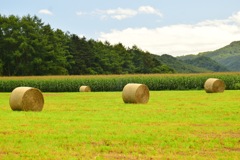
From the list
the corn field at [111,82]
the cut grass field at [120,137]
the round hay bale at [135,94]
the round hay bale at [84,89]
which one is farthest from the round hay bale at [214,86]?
the cut grass field at [120,137]

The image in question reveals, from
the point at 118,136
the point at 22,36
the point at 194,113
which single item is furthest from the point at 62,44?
the point at 118,136

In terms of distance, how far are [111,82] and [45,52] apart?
39444 mm

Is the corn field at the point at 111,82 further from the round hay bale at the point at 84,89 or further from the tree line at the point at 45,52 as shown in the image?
the tree line at the point at 45,52

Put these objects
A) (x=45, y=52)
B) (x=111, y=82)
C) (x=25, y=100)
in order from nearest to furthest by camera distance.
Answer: (x=25, y=100) < (x=111, y=82) < (x=45, y=52)

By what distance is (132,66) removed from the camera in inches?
5098

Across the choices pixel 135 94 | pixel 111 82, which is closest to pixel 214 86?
pixel 135 94

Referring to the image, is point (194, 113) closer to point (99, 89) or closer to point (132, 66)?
point (99, 89)

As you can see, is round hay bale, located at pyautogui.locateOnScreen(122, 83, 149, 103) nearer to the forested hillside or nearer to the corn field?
the corn field

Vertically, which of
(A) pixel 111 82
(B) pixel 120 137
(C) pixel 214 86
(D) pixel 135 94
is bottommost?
(B) pixel 120 137

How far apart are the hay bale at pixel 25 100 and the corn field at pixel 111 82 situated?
3209 cm

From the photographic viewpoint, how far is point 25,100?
22703 millimetres

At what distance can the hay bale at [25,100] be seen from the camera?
22.6 m

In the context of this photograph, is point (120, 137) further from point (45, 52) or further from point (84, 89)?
point (45, 52)

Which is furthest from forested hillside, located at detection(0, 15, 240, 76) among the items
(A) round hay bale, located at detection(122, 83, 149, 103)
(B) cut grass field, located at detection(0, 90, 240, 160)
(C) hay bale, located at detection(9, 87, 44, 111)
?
(B) cut grass field, located at detection(0, 90, 240, 160)
